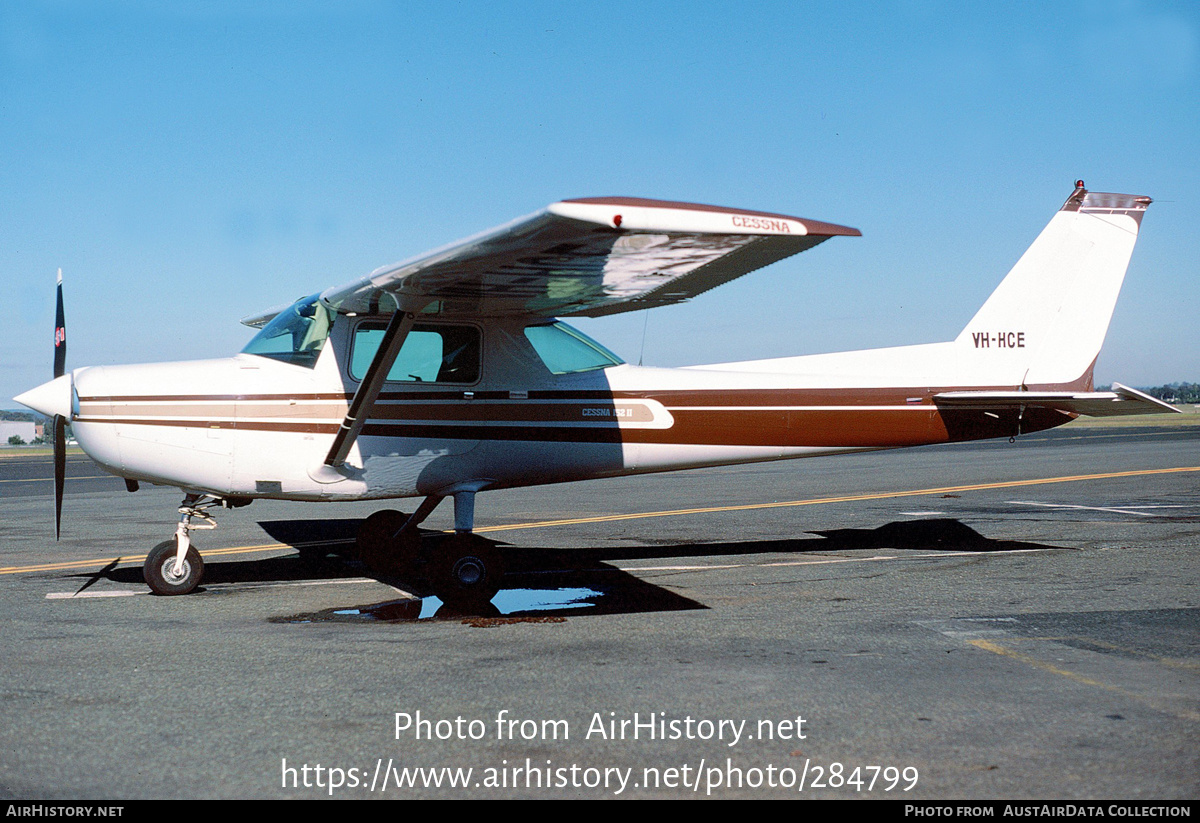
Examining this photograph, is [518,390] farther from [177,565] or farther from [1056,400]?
[1056,400]

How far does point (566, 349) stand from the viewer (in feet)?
28.3

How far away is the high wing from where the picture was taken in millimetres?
5125

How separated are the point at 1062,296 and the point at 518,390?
5681mm

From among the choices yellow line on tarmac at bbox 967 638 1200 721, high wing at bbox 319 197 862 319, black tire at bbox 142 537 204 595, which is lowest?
black tire at bbox 142 537 204 595

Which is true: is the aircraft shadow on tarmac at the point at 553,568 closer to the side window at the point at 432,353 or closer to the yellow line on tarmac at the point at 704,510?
the yellow line on tarmac at the point at 704,510

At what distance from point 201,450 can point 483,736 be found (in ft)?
14.8

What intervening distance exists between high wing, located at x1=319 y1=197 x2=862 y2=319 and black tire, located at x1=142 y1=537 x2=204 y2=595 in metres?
2.30

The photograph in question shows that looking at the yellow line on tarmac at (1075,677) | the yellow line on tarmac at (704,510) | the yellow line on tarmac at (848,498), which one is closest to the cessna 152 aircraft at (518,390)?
the yellow line on tarmac at (704,510)

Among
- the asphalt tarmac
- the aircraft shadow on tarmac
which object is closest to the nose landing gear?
the asphalt tarmac

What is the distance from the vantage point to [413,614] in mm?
6832

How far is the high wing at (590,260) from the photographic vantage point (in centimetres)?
512

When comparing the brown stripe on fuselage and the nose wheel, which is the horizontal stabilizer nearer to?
the brown stripe on fuselage
